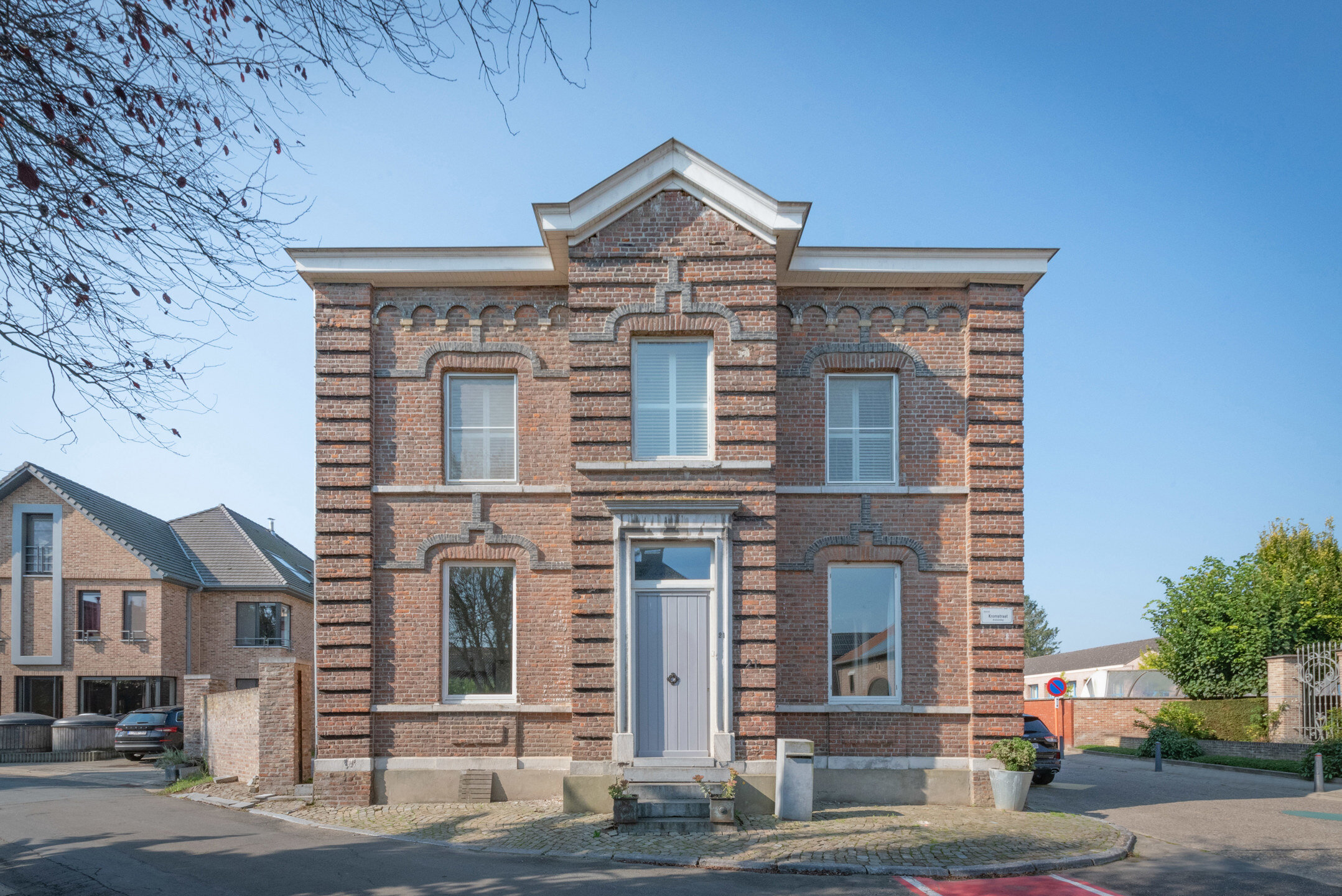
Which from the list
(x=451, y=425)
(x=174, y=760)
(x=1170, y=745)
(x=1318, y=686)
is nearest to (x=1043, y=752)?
(x=1318, y=686)

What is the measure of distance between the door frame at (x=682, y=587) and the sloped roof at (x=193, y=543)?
26206 millimetres

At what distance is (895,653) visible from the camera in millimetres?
14445

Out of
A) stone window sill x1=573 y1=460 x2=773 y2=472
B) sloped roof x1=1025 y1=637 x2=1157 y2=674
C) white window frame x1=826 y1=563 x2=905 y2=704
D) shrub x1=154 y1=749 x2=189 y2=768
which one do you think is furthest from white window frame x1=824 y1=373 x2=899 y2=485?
sloped roof x1=1025 y1=637 x2=1157 y2=674

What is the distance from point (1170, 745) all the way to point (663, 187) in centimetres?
2138

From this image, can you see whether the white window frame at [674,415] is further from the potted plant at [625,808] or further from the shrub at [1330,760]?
the shrub at [1330,760]

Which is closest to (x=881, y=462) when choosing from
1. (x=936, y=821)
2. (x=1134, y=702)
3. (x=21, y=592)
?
(x=936, y=821)

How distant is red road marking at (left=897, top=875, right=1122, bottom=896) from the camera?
9.54 meters

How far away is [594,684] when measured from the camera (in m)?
13.4

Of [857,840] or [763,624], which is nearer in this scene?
[857,840]

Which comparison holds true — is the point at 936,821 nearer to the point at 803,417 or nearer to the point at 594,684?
the point at 594,684

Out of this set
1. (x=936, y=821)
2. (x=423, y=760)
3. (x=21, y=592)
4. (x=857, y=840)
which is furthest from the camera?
(x=21, y=592)

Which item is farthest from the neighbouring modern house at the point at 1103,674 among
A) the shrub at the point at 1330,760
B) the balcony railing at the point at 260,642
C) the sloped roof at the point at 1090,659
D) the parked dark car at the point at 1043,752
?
the balcony railing at the point at 260,642

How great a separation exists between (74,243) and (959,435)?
449 inches

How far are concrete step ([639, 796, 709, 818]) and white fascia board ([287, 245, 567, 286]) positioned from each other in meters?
7.40
